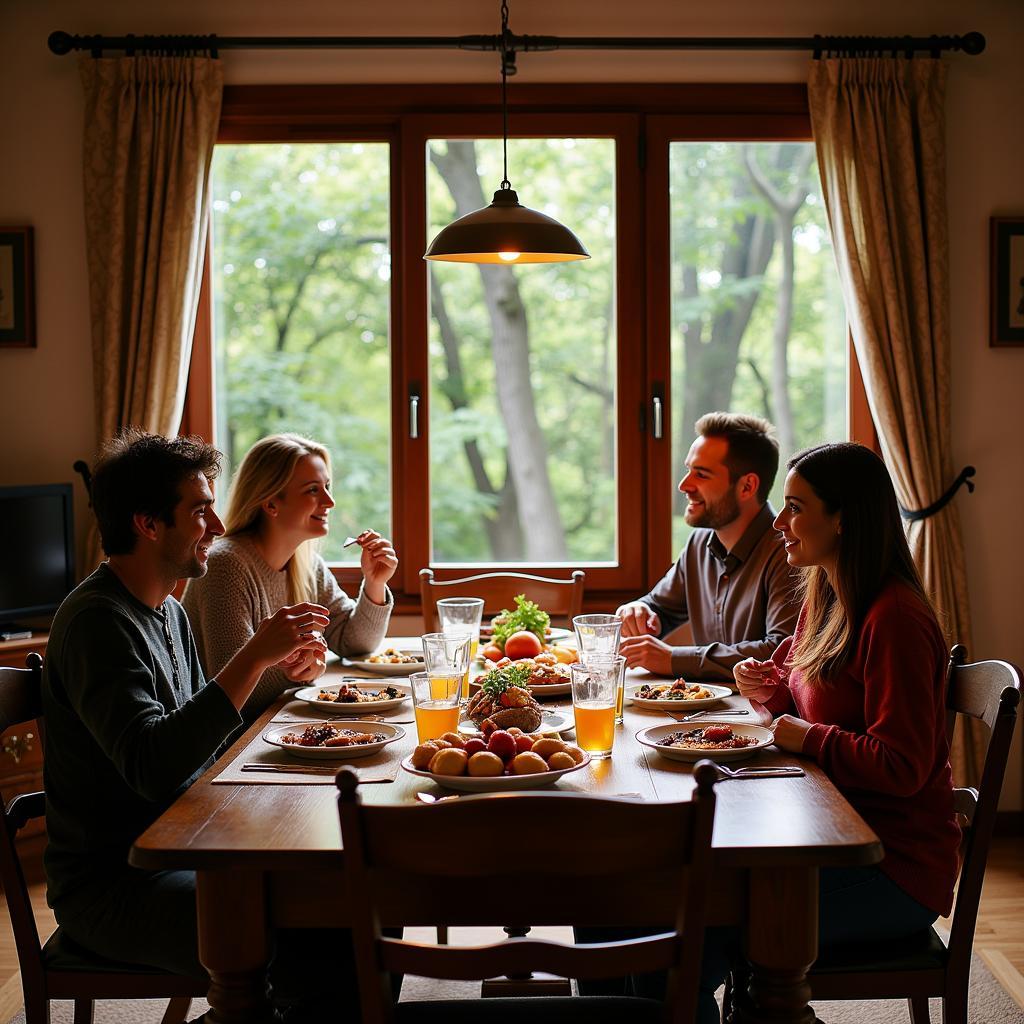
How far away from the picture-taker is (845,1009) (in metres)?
2.63

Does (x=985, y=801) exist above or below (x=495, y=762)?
below

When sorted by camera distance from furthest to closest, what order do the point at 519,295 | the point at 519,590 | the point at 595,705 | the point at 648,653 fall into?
the point at 519,295 → the point at 519,590 → the point at 648,653 → the point at 595,705

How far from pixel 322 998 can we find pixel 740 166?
314 cm

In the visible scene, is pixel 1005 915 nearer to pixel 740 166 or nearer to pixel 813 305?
pixel 813 305

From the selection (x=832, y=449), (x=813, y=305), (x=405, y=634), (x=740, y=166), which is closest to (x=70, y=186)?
(x=405, y=634)

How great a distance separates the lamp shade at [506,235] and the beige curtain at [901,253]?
163 centimetres

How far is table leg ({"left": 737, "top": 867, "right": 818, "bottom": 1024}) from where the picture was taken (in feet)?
4.91

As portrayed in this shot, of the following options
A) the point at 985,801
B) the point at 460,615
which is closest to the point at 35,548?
the point at 460,615

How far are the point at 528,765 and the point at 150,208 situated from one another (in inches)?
105

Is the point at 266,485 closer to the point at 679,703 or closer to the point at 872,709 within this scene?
the point at 679,703

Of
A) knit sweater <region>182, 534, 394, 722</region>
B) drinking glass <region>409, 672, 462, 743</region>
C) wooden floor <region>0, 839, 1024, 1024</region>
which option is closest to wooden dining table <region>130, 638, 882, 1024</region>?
drinking glass <region>409, 672, 462, 743</region>

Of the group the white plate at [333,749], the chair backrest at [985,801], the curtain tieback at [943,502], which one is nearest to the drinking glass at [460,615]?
the white plate at [333,749]

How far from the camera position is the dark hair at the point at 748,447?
292cm

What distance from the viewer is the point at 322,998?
183 centimetres
